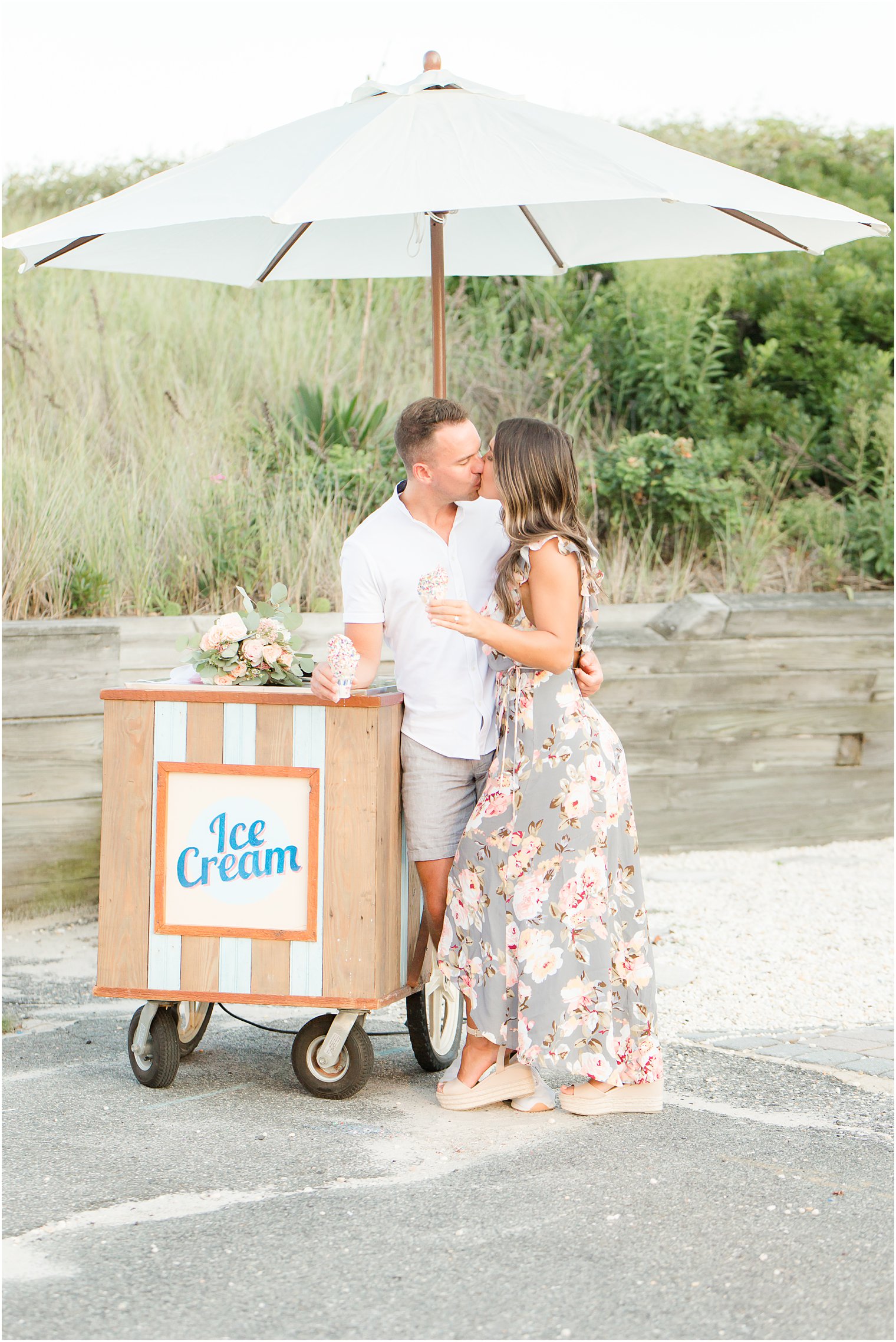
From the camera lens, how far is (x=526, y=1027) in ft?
11.2

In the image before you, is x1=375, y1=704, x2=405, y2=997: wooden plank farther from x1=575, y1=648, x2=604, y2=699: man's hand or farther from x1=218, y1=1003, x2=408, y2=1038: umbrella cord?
x1=218, y1=1003, x2=408, y2=1038: umbrella cord

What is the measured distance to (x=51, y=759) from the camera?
5.46 metres

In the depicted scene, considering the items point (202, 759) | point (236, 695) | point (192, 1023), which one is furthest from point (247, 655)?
point (192, 1023)

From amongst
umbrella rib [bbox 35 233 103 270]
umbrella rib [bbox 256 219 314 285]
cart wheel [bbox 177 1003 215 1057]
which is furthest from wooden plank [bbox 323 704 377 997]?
umbrella rib [bbox 256 219 314 285]

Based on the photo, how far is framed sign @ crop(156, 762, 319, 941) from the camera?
3.50 metres

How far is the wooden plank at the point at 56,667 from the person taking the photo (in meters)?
5.39

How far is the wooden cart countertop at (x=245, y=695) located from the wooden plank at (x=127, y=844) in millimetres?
37

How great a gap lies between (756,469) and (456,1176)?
594cm

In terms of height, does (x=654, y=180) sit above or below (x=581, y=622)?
above

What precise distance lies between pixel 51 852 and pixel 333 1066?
227cm

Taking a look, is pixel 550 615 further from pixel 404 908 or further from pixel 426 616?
pixel 404 908

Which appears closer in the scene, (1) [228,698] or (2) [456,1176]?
(2) [456,1176]

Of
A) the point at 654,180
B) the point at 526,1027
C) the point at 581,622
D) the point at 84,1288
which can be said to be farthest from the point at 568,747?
the point at 84,1288

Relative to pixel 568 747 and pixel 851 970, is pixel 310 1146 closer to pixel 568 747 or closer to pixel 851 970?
pixel 568 747
